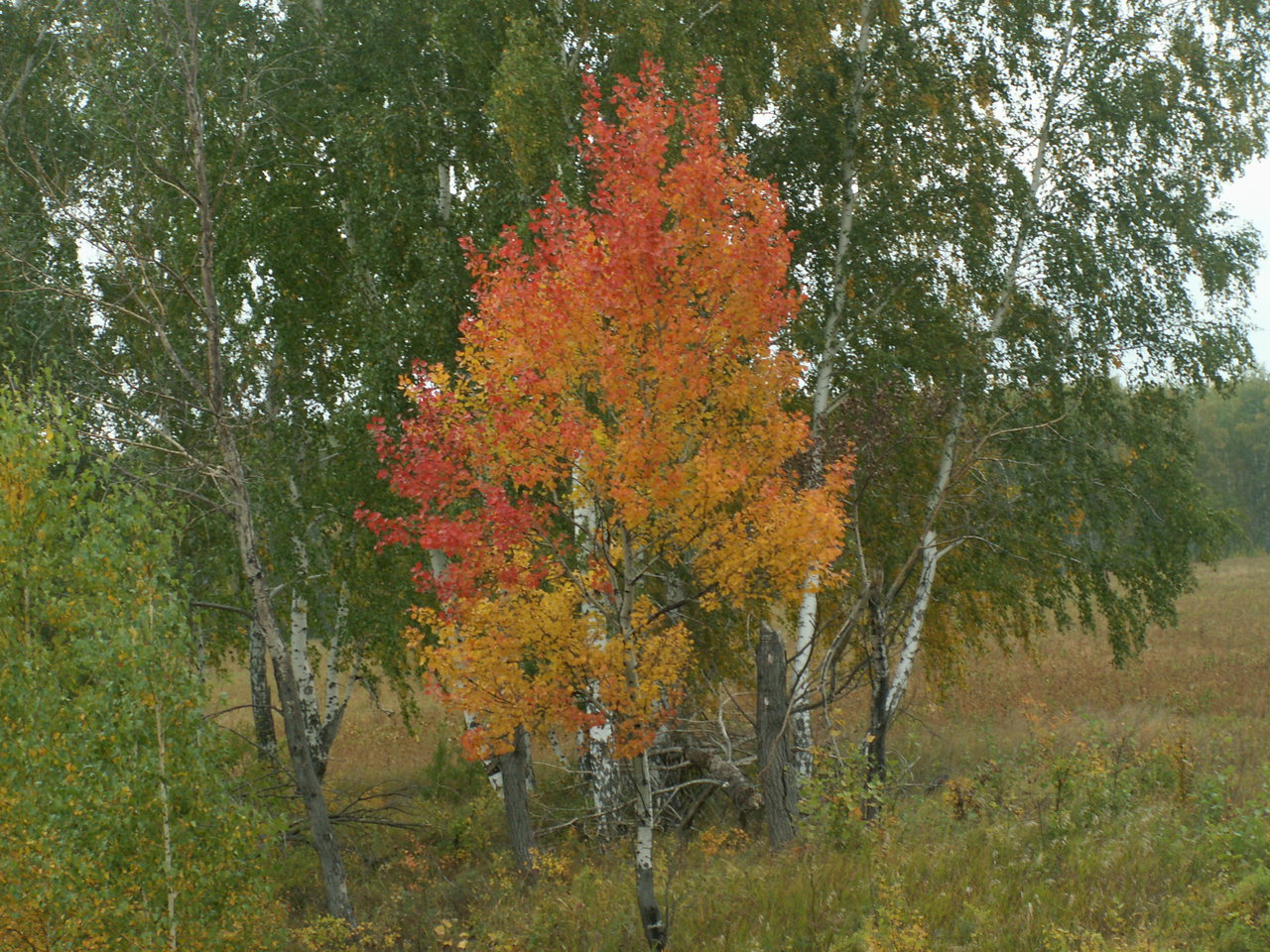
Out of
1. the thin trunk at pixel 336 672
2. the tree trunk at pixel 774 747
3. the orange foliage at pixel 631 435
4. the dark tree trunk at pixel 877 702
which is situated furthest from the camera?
the thin trunk at pixel 336 672

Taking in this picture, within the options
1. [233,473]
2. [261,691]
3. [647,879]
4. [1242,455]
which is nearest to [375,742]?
[261,691]

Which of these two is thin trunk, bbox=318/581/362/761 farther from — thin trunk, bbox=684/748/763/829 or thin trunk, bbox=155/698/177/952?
thin trunk, bbox=155/698/177/952

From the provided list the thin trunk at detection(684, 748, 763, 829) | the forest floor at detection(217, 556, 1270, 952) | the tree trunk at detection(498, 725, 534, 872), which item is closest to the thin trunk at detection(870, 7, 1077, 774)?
the forest floor at detection(217, 556, 1270, 952)

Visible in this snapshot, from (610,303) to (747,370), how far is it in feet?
3.74

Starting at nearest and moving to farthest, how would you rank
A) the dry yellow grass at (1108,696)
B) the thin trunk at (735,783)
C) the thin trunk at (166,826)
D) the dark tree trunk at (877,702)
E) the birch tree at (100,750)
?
the birch tree at (100,750) < the thin trunk at (166,826) < the dark tree trunk at (877,702) < the thin trunk at (735,783) < the dry yellow grass at (1108,696)

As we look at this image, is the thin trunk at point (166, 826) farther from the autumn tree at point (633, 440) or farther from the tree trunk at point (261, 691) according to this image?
the tree trunk at point (261, 691)

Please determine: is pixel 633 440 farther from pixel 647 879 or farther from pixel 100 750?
pixel 100 750

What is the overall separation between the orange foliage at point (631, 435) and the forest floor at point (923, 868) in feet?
5.92

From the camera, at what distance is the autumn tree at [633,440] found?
7555 mm

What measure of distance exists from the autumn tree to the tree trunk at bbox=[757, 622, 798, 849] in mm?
2066

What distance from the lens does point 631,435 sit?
745cm

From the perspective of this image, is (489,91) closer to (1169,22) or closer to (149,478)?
(149,478)

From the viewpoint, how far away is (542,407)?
26.2 feet

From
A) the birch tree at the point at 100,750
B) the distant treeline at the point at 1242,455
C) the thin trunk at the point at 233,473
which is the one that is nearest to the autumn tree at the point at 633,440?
the thin trunk at the point at 233,473
